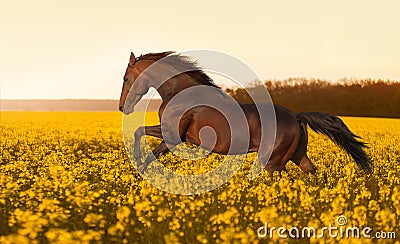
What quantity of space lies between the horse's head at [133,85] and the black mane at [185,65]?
29 centimetres

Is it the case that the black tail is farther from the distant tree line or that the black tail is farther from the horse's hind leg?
the distant tree line

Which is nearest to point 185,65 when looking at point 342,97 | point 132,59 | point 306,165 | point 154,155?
point 132,59

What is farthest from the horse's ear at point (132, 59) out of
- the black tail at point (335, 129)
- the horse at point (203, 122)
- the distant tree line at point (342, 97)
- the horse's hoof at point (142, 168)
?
the distant tree line at point (342, 97)

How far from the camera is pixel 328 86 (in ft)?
144

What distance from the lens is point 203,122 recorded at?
8508 mm

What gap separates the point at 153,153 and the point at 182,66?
167 cm

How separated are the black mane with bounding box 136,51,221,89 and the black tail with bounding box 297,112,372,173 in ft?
5.92

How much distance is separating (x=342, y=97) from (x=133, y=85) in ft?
126

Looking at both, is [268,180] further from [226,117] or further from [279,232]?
[279,232]

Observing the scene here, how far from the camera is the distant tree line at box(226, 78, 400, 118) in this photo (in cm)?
4219

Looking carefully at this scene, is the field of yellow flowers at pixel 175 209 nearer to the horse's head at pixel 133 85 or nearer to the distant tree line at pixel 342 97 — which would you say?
the horse's head at pixel 133 85

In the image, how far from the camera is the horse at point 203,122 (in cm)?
851

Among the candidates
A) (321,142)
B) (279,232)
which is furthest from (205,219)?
(321,142)

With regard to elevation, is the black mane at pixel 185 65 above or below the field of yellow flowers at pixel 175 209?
above
